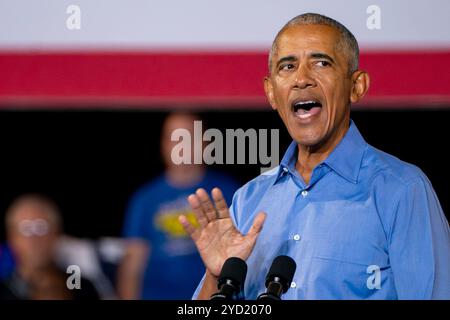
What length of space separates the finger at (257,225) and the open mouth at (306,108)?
30 cm

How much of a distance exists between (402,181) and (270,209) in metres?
0.33

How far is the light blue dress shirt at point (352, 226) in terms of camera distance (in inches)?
65.5

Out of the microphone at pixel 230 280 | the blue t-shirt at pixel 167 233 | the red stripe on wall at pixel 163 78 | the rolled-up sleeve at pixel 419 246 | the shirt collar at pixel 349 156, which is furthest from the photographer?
the red stripe on wall at pixel 163 78

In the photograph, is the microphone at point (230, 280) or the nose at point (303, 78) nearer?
the microphone at point (230, 280)

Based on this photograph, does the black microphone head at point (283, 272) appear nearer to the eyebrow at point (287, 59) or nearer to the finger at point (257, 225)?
the finger at point (257, 225)

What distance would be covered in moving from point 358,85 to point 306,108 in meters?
0.14

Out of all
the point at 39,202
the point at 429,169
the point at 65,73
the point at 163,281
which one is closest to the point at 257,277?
the point at 163,281

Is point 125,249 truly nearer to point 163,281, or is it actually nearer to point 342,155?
point 163,281

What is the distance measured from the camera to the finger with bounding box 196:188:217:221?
66.0 inches

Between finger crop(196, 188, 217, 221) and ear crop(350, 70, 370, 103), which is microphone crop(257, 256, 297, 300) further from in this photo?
ear crop(350, 70, 370, 103)

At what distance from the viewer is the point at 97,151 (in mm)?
2182

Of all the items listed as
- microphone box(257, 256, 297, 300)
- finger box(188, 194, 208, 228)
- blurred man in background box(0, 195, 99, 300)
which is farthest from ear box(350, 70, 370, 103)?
blurred man in background box(0, 195, 99, 300)

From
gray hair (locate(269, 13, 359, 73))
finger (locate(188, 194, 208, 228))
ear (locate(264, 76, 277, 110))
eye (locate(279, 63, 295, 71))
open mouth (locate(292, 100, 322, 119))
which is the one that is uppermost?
gray hair (locate(269, 13, 359, 73))

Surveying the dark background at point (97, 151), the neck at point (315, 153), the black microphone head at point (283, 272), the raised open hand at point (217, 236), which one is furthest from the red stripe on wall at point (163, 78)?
the black microphone head at point (283, 272)
